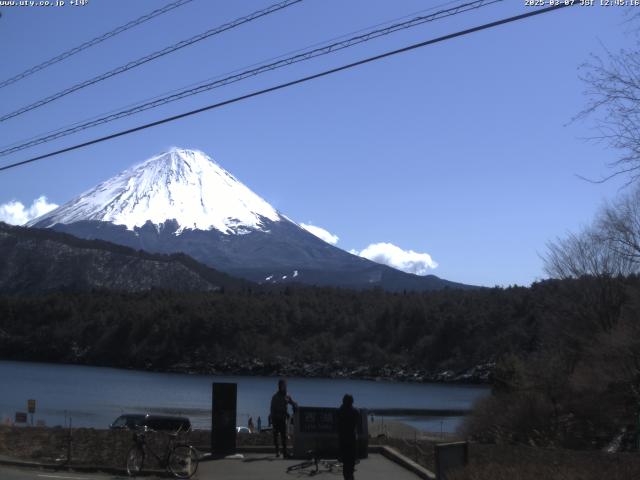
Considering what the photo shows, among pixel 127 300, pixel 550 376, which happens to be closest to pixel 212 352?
pixel 127 300

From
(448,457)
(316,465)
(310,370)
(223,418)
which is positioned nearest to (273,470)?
(316,465)

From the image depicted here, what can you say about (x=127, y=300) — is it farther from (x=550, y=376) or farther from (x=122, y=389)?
(x=550, y=376)

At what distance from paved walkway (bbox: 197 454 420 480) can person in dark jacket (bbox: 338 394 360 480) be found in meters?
1.43

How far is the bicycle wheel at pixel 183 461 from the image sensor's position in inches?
582

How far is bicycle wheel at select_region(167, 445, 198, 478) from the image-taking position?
582 inches

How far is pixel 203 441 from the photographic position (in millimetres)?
19359

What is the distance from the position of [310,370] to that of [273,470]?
139009 millimetres

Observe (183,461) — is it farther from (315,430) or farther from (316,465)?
(315,430)

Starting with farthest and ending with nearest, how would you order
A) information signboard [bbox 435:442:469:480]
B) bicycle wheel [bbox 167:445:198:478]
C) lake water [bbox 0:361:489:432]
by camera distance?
lake water [bbox 0:361:489:432] < bicycle wheel [bbox 167:445:198:478] < information signboard [bbox 435:442:469:480]

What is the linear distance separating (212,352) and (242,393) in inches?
2568

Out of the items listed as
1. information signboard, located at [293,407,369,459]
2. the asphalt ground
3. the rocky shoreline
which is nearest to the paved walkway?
the asphalt ground

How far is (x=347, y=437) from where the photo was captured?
13.6 m

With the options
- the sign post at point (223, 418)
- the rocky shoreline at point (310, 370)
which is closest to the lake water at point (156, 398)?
the rocky shoreline at point (310, 370)

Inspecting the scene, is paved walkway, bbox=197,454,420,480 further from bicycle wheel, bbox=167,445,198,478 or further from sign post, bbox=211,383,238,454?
sign post, bbox=211,383,238,454
